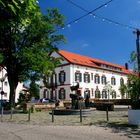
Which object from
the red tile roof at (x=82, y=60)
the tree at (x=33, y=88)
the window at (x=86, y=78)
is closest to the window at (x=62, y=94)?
the window at (x=86, y=78)

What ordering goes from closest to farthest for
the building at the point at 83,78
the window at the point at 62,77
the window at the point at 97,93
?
the building at the point at 83,78 < the window at the point at 62,77 < the window at the point at 97,93

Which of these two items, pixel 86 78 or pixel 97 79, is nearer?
pixel 86 78

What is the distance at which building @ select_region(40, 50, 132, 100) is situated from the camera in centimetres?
6812

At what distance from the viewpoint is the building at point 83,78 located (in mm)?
68125

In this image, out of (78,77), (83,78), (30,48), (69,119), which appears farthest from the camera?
(83,78)

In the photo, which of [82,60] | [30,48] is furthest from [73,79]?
[30,48]

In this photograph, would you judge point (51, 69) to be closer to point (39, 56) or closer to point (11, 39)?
point (39, 56)

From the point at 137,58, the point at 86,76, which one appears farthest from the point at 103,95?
the point at 137,58

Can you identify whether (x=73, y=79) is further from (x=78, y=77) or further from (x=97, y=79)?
(x=97, y=79)

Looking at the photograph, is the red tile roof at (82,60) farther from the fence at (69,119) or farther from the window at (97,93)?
the fence at (69,119)

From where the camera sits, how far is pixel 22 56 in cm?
3609

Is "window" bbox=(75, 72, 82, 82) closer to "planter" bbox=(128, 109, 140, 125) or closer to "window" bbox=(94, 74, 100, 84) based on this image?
"window" bbox=(94, 74, 100, 84)

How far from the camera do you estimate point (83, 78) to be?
231 feet

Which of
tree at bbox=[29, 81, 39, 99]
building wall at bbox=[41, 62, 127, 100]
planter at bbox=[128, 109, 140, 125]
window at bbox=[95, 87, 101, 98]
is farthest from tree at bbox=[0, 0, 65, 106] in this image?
window at bbox=[95, 87, 101, 98]
